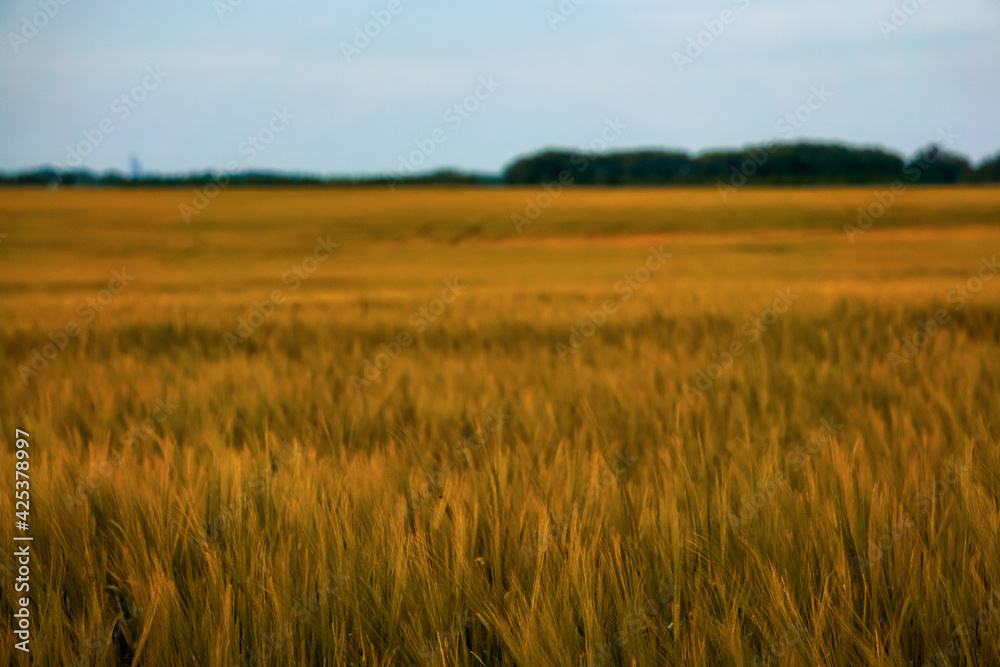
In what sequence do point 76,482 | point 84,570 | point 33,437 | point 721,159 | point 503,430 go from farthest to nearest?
point 721,159 → point 503,430 → point 33,437 → point 76,482 → point 84,570

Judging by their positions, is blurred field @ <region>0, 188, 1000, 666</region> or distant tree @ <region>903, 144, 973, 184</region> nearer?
blurred field @ <region>0, 188, 1000, 666</region>

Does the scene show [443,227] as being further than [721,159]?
No

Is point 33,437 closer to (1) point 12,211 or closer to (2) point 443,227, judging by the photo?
(2) point 443,227

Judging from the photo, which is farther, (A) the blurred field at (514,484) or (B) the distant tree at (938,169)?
(B) the distant tree at (938,169)

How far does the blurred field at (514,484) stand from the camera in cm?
96

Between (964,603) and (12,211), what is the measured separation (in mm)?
25871

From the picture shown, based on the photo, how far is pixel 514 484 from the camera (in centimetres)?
135

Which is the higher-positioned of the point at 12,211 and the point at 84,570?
the point at 12,211

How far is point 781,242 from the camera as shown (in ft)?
52.5

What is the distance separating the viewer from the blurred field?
0.96 metres

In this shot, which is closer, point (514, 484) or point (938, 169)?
point (514, 484)

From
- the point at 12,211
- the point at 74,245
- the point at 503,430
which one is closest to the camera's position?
the point at 503,430

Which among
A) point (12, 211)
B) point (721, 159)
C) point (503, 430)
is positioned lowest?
point (503, 430)

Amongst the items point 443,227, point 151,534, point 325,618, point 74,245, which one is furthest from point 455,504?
point 443,227
